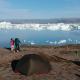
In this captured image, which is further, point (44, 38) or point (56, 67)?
point (44, 38)

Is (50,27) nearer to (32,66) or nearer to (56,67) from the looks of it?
(56,67)

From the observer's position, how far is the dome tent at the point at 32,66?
21127mm

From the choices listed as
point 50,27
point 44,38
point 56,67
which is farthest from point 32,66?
point 50,27

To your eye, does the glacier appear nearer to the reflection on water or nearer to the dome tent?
the reflection on water

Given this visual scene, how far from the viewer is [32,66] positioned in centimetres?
2119

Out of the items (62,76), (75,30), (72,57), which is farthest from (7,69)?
(75,30)

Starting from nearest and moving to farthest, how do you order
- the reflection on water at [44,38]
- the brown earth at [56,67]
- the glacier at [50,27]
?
the brown earth at [56,67] → the reflection on water at [44,38] → the glacier at [50,27]

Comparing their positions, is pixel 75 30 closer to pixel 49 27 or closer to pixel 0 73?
pixel 49 27

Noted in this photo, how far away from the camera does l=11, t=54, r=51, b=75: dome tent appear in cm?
2113

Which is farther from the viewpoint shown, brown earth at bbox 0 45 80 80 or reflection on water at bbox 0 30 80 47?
reflection on water at bbox 0 30 80 47

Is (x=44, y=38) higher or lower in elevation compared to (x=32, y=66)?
lower

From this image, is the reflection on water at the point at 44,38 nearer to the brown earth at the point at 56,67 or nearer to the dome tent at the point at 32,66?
the brown earth at the point at 56,67

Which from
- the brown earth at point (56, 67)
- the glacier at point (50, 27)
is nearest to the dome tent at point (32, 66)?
the brown earth at point (56, 67)

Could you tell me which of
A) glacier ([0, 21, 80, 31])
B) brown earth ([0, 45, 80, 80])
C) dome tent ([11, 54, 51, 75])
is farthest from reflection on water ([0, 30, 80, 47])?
dome tent ([11, 54, 51, 75])
